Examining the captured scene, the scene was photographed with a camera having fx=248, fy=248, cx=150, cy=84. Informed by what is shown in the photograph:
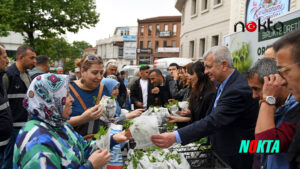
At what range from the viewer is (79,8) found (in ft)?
64.3

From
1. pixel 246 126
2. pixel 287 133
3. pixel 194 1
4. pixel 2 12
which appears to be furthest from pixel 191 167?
pixel 194 1

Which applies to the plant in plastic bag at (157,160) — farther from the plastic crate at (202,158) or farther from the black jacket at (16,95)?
the black jacket at (16,95)

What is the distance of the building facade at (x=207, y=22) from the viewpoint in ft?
49.8

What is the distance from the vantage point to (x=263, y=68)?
2.06 metres

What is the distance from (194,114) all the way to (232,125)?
1.13 meters

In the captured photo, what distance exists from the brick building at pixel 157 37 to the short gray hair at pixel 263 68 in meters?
55.8

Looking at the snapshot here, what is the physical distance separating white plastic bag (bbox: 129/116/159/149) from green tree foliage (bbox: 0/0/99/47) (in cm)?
1716

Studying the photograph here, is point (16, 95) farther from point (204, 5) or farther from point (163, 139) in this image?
point (204, 5)

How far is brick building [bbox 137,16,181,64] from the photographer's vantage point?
6012cm

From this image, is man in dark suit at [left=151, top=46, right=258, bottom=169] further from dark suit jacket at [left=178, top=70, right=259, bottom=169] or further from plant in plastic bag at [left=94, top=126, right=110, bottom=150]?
plant in plastic bag at [left=94, top=126, right=110, bottom=150]

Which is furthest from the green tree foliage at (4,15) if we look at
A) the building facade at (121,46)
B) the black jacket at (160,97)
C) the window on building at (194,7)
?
the building facade at (121,46)

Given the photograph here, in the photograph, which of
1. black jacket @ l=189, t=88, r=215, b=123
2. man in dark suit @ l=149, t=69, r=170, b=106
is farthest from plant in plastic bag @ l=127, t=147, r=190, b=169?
man in dark suit @ l=149, t=69, r=170, b=106

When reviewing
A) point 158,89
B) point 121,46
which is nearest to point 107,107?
point 158,89

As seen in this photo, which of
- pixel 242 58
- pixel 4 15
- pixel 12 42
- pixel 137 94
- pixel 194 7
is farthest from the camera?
pixel 12 42
